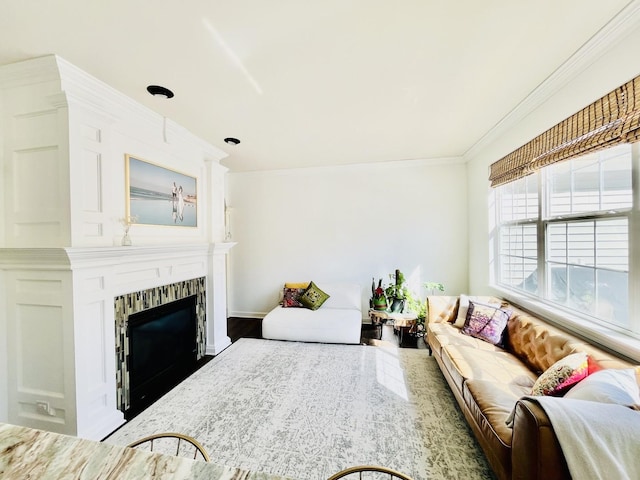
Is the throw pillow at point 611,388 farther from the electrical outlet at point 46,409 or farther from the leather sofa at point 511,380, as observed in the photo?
the electrical outlet at point 46,409

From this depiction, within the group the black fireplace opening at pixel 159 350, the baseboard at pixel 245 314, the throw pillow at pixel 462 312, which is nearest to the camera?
the black fireplace opening at pixel 159 350

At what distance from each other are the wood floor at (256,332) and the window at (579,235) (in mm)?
1628

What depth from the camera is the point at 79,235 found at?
186 centimetres

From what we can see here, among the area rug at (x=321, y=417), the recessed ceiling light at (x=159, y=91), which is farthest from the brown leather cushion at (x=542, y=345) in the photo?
the recessed ceiling light at (x=159, y=91)

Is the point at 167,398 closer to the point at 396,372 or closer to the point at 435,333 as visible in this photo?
the point at 396,372

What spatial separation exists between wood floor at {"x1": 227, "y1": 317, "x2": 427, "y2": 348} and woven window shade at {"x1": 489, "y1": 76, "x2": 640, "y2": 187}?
8.08ft

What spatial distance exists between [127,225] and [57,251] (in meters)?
0.60

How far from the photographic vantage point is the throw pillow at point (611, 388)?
1.15 m

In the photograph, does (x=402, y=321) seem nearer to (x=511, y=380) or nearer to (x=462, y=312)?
(x=462, y=312)

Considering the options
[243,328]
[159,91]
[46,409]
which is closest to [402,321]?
[243,328]

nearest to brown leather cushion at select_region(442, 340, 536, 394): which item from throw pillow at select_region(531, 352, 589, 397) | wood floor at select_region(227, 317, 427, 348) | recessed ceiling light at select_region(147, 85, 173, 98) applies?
throw pillow at select_region(531, 352, 589, 397)

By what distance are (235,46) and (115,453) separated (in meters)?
2.02

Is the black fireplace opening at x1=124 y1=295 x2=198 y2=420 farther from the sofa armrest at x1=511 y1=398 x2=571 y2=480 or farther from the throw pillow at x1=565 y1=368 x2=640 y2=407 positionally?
the throw pillow at x1=565 y1=368 x2=640 y2=407

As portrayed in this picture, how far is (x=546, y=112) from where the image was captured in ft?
7.37
